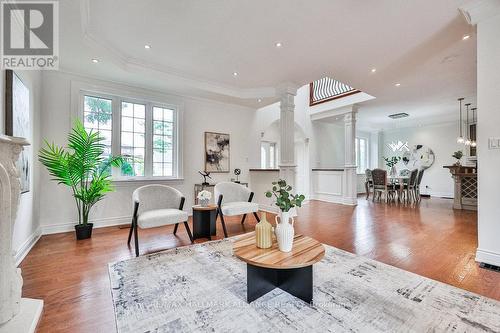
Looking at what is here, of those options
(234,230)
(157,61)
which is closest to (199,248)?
(234,230)

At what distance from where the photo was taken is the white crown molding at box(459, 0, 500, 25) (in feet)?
7.44

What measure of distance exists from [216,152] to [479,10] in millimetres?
4593

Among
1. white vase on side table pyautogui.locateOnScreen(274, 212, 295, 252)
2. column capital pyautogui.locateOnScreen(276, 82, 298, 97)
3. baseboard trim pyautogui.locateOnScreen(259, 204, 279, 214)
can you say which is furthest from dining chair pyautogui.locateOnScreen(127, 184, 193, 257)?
column capital pyautogui.locateOnScreen(276, 82, 298, 97)

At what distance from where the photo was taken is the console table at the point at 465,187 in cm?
539

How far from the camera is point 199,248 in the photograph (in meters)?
2.92

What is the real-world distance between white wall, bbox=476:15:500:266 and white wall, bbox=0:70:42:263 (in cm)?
502

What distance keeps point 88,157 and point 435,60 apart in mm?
5699

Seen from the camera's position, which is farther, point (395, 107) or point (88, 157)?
point (395, 107)

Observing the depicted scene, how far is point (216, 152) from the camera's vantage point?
5363 mm

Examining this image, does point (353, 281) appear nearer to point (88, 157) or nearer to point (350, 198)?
point (88, 157)

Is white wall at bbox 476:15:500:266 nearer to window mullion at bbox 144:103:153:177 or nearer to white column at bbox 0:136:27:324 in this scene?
white column at bbox 0:136:27:324

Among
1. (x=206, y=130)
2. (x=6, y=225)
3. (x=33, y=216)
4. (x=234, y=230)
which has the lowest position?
(x=234, y=230)

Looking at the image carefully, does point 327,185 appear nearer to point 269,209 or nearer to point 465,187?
point 269,209

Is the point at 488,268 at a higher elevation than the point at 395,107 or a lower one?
lower
